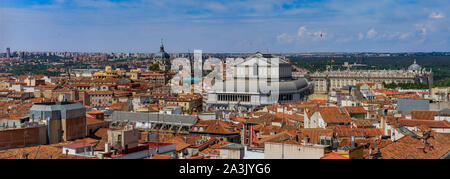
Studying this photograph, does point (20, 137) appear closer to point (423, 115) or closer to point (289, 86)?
point (423, 115)

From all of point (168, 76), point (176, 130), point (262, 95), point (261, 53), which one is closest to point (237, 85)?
point (262, 95)

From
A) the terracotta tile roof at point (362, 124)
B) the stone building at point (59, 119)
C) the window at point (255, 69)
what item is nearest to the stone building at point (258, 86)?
the window at point (255, 69)

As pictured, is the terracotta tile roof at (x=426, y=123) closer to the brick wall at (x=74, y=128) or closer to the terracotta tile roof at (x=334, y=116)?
the terracotta tile roof at (x=334, y=116)

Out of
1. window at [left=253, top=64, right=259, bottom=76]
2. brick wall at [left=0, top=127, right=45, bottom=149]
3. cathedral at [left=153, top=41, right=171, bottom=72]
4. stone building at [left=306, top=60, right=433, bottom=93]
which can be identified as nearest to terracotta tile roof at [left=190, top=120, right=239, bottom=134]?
brick wall at [left=0, top=127, right=45, bottom=149]

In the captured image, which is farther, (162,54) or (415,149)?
(162,54)

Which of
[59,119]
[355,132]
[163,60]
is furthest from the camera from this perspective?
[163,60]

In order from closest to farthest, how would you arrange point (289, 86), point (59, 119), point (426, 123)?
point (426, 123) < point (59, 119) < point (289, 86)

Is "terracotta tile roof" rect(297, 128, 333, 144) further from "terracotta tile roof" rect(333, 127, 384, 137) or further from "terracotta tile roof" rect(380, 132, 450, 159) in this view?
"terracotta tile roof" rect(380, 132, 450, 159)

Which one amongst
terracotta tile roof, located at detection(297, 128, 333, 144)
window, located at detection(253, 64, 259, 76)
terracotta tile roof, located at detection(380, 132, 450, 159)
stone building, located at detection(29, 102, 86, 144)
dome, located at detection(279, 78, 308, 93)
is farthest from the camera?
window, located at detection(253, 64, 259, 76)

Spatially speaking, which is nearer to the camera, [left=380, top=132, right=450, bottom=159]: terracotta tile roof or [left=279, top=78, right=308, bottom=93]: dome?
[left=380, top=132, right=450, bottom=159]: terracotta tile roof

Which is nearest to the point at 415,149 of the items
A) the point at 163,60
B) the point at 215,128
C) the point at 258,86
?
the point at 215,128
